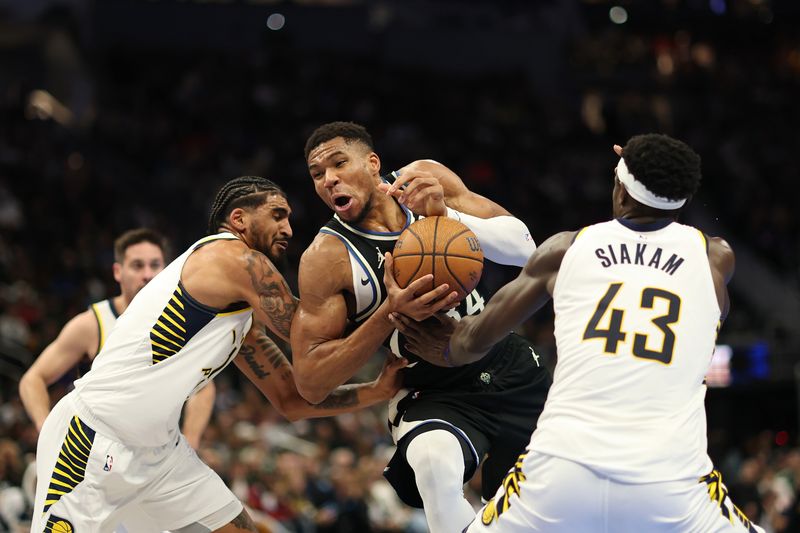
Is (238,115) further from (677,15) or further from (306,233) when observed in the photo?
(677,15)

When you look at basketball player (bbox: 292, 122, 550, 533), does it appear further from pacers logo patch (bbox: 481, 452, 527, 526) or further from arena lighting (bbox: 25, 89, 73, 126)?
arena lighting (bbox: 25, 89, 73, 126)

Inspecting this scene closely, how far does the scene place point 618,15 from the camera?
2625 centimetres

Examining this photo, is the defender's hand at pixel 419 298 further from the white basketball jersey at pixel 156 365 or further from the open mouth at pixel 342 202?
the white basketball jersey at pixel 156 365

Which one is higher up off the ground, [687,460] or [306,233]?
[687,460]

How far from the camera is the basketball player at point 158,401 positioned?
5.21 m

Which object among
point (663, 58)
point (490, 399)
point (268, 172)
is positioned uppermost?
point (490, 399)

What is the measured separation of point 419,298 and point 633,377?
1.23 m

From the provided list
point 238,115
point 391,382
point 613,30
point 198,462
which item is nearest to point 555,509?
point 391,382

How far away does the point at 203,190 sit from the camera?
18938 mm

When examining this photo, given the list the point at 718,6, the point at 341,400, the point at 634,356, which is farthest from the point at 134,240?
the point at 718,6

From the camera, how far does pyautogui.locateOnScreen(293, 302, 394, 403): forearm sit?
507 centimetres

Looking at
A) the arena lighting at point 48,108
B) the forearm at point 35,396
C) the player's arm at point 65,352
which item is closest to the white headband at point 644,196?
the player's arm at point 65,352

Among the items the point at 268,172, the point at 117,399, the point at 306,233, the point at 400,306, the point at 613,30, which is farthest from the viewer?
the point at 613,30

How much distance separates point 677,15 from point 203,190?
536 inches
